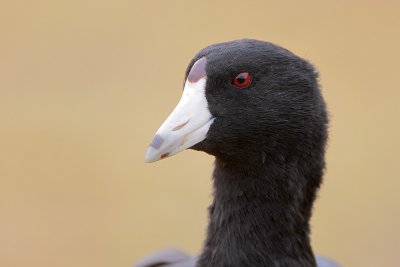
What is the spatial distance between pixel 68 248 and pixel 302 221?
270 cm

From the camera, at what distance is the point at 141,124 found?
6.59 m

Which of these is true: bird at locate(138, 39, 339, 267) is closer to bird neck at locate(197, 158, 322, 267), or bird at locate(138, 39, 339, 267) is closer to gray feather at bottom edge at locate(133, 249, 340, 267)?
bird neck at locate(197, 158, 322, 267)

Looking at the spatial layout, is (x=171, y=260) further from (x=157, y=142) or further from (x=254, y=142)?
(x=157, y=142)

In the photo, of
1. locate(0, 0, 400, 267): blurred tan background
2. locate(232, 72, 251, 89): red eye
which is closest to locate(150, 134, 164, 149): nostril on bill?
locate(232, 72, 251, 89): red eye

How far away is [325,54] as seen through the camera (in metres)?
6.97

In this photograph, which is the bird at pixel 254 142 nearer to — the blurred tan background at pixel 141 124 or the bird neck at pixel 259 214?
the bird neck at pixel 259 214

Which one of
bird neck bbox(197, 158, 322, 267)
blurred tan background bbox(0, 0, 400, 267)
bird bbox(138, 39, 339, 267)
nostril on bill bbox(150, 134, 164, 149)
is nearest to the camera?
nostril on bill bbox(150, 134, 164, 149)

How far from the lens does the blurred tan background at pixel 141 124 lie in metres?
5.93

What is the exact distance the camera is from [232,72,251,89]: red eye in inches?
125

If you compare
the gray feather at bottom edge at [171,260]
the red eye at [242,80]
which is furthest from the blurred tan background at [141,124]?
the red eye at [242,80]

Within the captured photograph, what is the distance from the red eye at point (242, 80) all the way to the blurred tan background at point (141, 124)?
2284mm

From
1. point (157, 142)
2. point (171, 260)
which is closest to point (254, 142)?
point (157, 142)

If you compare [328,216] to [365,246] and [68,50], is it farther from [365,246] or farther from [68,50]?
[68,50]

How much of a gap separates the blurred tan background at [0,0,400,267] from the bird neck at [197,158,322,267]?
2.12 m
